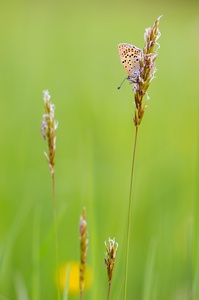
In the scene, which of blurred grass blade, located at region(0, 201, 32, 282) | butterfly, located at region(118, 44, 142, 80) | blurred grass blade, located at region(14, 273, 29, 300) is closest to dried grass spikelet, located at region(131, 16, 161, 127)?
butterfly, located at region(118, 44, 142, 80)

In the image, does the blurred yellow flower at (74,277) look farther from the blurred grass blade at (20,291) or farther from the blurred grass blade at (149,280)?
the blurred grass blade at (149,280)

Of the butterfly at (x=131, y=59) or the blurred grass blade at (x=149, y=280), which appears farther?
the blurred grass blade at (x=149, y=280)

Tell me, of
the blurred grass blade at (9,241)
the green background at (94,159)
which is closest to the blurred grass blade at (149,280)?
the green background at (94,159)

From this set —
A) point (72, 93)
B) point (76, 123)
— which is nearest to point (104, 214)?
point (76, 123)

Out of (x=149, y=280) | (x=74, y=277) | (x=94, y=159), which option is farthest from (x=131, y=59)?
(x=94, y=159)

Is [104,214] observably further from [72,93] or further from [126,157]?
[72,93]

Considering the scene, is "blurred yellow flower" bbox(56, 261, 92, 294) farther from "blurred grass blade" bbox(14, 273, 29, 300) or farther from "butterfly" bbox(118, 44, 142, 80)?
"butterfly" bbox(118, 44, 142, 80)

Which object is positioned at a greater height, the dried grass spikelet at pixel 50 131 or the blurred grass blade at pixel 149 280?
the dried grass spikelet at pixel 50 131
